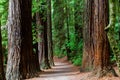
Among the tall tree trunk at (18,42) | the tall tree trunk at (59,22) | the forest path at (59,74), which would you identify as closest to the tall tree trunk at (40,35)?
the forest path at (59,74)

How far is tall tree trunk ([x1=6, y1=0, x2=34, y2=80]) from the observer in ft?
52.8

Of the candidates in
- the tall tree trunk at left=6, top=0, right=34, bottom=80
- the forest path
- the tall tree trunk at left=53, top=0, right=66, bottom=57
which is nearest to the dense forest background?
the tall tree trunk at left=6, top=0, right=34, bottom=80

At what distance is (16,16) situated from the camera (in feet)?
54.2

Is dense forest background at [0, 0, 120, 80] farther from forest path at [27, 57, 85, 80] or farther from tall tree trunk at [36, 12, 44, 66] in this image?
forest path at [27, 57, 85, 80]

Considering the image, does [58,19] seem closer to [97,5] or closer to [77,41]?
[77,41]

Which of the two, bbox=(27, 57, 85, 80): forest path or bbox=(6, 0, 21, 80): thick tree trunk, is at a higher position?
bbox=(6, 0, 21, 80): thick tree trunk

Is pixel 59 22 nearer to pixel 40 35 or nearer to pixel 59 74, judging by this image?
pixel 40 35

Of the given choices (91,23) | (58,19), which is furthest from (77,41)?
(91,23)

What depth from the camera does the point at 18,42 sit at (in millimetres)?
16344

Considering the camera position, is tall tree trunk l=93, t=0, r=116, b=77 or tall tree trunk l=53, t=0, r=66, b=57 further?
tall tree trunk l=53, t=0, r=66, b=57

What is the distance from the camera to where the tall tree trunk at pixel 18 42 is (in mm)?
16094

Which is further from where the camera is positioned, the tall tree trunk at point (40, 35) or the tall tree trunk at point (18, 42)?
the tall tree trunk at point (40, 35)

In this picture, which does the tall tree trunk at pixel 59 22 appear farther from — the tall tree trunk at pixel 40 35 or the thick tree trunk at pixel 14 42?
the thick tree trunk at pixel 14 42

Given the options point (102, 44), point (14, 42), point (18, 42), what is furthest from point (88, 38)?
point (102, 44)
